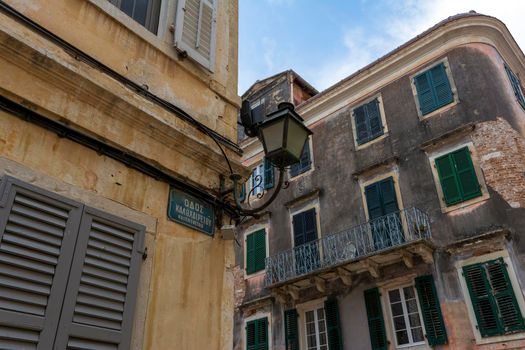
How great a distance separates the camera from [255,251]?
16.6 m

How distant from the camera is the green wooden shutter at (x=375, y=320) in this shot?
39.4ft

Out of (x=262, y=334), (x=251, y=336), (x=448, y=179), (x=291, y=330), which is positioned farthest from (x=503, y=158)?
(x=251, y=336)

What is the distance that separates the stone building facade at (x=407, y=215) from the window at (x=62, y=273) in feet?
31.0

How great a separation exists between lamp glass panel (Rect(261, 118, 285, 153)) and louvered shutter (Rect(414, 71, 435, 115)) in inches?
406

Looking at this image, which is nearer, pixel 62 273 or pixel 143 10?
pixel 62 273

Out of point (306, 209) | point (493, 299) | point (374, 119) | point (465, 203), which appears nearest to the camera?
point (493, 299)

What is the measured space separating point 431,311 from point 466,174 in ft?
12.1

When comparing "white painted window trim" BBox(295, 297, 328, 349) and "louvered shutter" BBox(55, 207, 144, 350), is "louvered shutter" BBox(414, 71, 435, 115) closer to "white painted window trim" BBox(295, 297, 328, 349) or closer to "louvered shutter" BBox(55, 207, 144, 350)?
"white painted window trim" BBox(295, 297, 328, 349)

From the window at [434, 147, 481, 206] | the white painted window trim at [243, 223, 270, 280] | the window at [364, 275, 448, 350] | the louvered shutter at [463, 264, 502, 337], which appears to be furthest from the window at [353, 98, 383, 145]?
the louvered shutter at [463, 264, 502, 337]

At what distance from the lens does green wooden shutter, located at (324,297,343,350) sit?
42.2 feet

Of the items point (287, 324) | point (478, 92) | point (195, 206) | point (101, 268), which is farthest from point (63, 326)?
point (478, 92)

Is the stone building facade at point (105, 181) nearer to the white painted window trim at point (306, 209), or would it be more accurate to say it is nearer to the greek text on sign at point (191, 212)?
the greek text on sign at point (191, 212)

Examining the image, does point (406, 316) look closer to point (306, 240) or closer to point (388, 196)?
point (388, 196)

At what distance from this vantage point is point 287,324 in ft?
47.2
